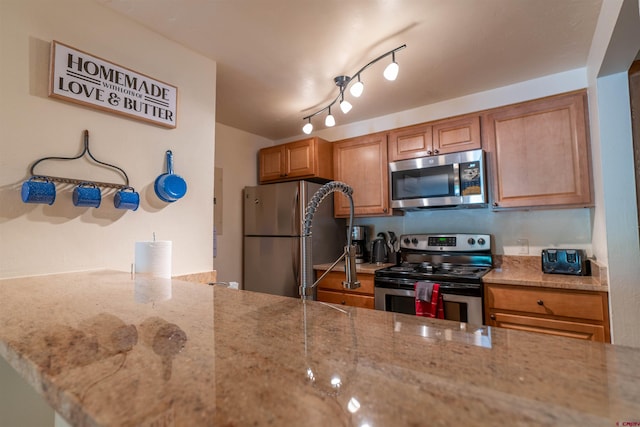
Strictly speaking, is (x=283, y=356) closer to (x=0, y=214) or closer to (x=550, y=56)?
(x=0, y=214)

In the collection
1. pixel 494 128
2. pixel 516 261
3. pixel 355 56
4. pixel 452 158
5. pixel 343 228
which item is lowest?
pixel 516 261

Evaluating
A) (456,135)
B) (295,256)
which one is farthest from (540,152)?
(295,256)

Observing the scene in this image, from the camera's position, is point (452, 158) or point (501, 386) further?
point (452, 158)

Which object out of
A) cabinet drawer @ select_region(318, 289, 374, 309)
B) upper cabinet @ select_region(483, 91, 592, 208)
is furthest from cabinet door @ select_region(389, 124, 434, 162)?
cabinet drawer @ select_region(318, 289, 374, 309)

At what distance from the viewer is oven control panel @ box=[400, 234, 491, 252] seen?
8.35 feet

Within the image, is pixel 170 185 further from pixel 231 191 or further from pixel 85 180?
pixel 231 191

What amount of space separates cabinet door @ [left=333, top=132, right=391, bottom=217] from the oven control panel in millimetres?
341

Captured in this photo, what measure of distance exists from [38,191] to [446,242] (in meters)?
2.69

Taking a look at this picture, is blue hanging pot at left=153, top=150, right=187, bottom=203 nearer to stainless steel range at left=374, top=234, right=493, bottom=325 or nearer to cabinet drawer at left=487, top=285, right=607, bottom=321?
stainless steel range at left=374, top=234, right=493, bottom=325

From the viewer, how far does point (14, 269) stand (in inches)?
48.2

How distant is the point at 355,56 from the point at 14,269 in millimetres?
2051

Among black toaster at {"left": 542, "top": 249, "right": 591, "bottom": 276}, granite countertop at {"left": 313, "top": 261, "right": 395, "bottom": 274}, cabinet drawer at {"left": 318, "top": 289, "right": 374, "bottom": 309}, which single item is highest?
black toaster at {"left": 542, "top": 249, "right": 591, "bottom": 276}

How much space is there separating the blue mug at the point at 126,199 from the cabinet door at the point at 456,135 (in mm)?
2243

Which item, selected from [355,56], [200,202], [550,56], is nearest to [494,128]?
[550,56]
